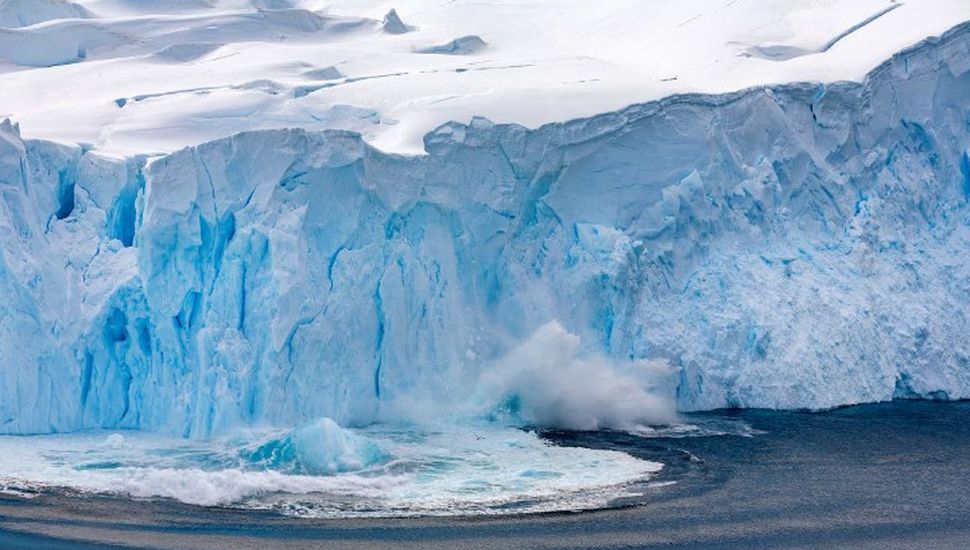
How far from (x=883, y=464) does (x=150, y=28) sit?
12.3 m

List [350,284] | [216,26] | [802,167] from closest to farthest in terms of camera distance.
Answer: [350,284] < [802,167] < [216,26]

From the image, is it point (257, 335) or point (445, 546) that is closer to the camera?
point (445, 546)

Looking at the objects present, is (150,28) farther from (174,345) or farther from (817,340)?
(817,340)

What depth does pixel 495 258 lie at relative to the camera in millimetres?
14555

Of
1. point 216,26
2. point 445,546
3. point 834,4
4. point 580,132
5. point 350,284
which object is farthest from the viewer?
point 216,26

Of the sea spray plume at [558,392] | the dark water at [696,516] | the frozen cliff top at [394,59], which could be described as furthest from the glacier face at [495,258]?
the dark water at [696,516]

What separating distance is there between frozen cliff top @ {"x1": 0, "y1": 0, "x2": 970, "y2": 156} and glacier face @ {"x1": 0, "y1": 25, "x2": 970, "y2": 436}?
56 centimetres

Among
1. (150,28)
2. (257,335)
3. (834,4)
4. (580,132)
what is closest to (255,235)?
(257,335)

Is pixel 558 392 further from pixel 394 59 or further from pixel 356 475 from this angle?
pixel 394 59

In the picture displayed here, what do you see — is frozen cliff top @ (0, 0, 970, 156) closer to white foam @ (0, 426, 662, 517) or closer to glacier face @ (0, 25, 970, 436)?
glacier face @ (0, 25, 970, 436)

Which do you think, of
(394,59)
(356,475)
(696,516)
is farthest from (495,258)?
(394,59)

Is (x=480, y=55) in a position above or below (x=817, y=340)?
above

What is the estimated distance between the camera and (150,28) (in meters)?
20.0

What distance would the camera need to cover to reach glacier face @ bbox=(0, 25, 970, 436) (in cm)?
1320
